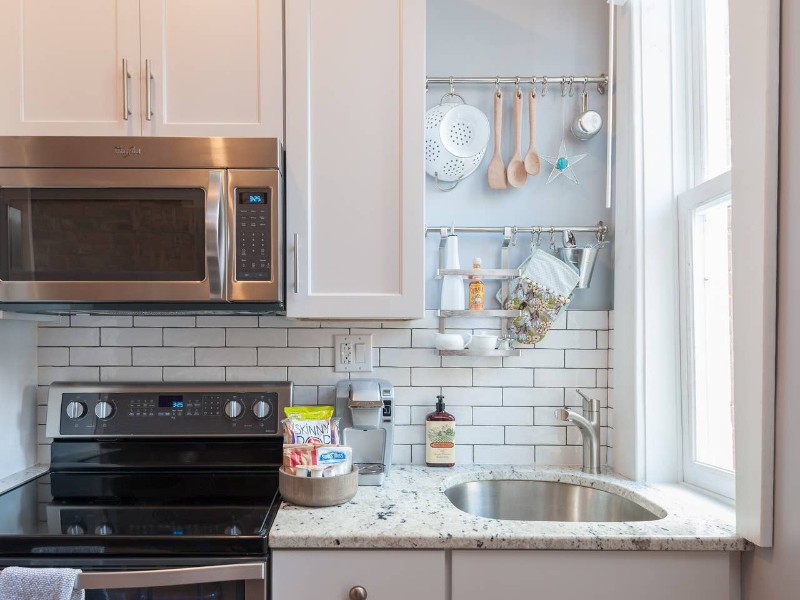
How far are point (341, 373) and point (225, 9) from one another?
1118 mm

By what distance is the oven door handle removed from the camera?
1.16 metres

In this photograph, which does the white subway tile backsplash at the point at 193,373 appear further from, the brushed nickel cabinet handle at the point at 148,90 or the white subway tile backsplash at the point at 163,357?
the brushed nickel cabinet handle at the point at 148,90

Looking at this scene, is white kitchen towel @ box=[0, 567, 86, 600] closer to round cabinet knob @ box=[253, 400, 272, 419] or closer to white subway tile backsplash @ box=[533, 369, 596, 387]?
round cabinet knob @ box=[253, 400, 272, 419]

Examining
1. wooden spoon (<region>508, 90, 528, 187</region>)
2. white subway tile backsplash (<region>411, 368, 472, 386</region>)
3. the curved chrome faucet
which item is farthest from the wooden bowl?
wooden spoon (<region>508, 90, 528, 187</region>)

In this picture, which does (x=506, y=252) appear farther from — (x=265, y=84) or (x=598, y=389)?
(x=265, y=84)

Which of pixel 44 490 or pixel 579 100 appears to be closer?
pixel 44 490

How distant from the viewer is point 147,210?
4.78ft

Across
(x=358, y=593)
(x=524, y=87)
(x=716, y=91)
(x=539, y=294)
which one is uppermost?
(x=524, y=87)

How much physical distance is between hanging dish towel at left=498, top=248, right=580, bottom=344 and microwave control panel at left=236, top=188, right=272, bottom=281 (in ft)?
2.67

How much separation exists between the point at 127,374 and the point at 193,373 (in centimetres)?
21

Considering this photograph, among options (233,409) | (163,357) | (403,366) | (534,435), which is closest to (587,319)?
(534,435)

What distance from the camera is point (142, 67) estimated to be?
1.52 meters

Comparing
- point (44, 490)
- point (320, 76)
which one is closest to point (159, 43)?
point (320, 76)

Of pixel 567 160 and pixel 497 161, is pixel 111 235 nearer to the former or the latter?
pixel 497 161
